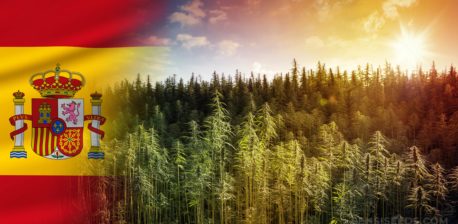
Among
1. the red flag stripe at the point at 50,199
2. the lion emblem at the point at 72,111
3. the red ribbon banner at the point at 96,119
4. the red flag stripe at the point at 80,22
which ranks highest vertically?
the red flag stripe at the point at 80,22

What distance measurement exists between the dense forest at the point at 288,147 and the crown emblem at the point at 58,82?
0.24m

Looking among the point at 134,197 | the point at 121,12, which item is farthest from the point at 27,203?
the point at 121,12

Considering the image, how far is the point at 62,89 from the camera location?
154 inches

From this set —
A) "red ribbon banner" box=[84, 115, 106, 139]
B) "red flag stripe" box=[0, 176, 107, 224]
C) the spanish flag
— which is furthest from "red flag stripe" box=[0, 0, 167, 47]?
"red flag stripe" box=[0, 176, 107, 224]

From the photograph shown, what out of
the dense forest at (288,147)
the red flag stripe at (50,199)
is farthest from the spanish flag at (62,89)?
the dense forest at (288,147)

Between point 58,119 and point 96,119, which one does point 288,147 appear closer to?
point 96,119

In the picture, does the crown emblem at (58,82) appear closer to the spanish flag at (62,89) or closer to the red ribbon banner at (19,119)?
the spanish flag at (62,89)

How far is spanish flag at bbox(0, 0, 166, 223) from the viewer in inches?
154

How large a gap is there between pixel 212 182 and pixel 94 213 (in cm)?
83

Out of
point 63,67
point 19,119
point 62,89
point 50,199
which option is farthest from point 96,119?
point 50,199

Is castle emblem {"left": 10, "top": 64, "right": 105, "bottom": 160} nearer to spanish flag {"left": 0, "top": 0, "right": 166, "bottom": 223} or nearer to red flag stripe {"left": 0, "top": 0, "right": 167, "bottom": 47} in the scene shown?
spanish flag {"left": 0, "top": 0, "right": 166, "bottom": 223}

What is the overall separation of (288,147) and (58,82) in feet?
5.33

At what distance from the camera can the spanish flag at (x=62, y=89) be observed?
3924mm

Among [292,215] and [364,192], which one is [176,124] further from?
[364,192]
